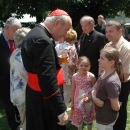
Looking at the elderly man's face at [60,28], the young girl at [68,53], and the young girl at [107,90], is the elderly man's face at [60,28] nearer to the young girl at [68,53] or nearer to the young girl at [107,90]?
the young girl at [107,90]

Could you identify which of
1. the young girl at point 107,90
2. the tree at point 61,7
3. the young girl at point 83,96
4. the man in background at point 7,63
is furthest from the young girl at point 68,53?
the tree at point 61,7

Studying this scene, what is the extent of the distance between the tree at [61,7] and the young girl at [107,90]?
5.85 m

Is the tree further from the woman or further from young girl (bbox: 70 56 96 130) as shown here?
the woman

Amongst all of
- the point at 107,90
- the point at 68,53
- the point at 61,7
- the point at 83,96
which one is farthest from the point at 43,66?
the point at 61,7

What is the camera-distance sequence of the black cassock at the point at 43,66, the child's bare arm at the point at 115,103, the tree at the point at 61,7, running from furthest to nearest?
1. the tree at the point at 61,7
2. the child's bare arm at the point at 115,103
3. the black cassock at the point at 43,66

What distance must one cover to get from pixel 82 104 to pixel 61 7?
6.62 meters

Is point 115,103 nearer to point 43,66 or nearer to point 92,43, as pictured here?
point 43,66

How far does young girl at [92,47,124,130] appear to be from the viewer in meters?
2.33

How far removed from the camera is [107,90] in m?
2.35

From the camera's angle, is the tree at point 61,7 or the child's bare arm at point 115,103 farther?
the tree at point 61,7

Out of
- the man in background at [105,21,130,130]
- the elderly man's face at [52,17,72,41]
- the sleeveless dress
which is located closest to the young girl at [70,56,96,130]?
the sleeveless dress

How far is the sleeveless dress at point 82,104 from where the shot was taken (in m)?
3.13

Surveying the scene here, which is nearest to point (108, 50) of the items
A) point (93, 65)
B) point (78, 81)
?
point (78, 81)

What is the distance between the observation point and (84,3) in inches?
410
